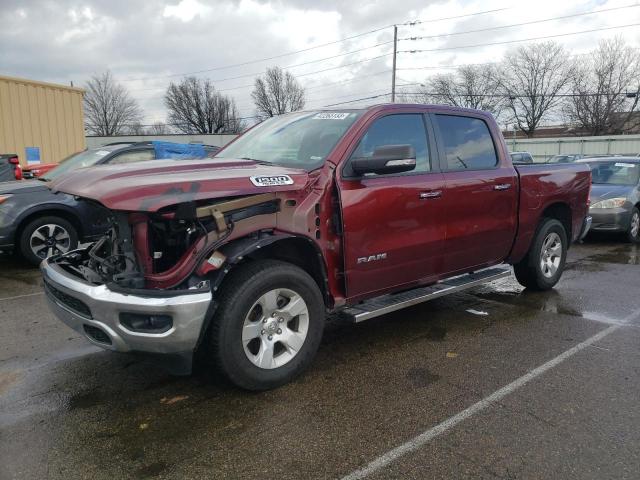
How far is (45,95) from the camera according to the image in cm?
1368

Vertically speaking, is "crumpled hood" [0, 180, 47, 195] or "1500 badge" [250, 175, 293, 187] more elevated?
"1500 badge" [250, 175, 293, 187]

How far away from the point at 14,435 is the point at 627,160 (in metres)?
11.7

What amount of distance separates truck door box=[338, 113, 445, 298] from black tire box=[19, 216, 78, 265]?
5082 mm

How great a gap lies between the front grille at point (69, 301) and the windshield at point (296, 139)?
5.60 ft

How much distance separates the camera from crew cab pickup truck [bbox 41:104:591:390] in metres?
2.90

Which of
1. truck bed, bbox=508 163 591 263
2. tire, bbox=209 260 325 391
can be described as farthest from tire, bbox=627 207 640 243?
tire, bbox=209 260 325 391

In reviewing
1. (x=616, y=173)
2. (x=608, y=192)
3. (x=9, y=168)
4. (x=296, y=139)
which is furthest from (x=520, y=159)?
(x=9, y=168)

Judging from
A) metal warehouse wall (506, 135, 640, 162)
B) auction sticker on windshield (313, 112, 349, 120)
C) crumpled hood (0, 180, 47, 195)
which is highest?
metal warehouse wall (506, 135, 640, 162)

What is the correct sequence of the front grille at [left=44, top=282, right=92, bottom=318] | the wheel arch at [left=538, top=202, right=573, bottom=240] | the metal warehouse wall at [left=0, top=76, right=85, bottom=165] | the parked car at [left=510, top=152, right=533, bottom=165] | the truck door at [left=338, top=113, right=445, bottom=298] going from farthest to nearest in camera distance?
the metal warehouse wall at [left=0, top=76, right=85, bottom=165] → the wheel arch at [left=538, top=202, right=573, bottom=240] → the parked car at [left=510, top=152, right=533, bottom=165] → the truck door at [left=338, top=113, right=445, bottom=298] → the front grille at [left=44, top=282, right=92, bottom=318]

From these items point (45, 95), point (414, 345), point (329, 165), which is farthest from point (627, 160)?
point (45, 95)

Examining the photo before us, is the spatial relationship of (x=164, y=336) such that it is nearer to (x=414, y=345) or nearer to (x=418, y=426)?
(x=418, y=426)

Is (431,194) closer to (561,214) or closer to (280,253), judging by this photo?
(280,253)

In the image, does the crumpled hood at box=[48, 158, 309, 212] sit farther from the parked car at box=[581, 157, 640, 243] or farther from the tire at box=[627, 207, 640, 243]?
the tire at box=[627, 207, 640, 243]

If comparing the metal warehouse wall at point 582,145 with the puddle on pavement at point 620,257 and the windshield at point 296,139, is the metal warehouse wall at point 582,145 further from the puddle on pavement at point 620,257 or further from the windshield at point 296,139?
the windshield at point 296,139
